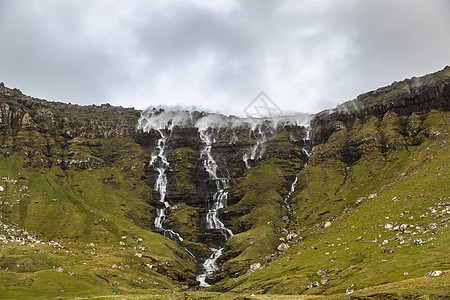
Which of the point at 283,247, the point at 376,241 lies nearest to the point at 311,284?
the point at 376,241

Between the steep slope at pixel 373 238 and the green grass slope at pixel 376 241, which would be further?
the steep slope at pixel 373 238

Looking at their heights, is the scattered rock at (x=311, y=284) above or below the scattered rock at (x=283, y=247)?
below

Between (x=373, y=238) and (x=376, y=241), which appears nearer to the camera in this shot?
(x=376, y=241)

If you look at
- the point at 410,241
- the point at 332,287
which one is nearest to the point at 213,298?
the point at 332,287

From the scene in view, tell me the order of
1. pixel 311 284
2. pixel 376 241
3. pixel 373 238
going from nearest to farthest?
1. pixel 311 284
2. pixel 376 241
3. pixel 373 238

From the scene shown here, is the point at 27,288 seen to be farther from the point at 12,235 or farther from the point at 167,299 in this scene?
the point at 12,235

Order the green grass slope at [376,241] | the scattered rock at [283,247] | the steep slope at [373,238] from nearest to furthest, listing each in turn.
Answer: the green grass slope at [376,241] → the steep slope at [373,238] → the scattered rock at [283,247]

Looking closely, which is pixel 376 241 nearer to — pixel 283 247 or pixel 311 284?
pixel 311 284

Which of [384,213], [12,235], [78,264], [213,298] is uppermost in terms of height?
[12,235]

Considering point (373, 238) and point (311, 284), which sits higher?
point (373, 238)

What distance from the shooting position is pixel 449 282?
4469 centimetres

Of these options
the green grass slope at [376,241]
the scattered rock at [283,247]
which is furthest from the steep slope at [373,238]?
the scattered rock at [283,247]

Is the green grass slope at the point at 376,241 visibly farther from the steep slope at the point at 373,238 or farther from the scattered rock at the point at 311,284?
the steep slope at the point at 373,238

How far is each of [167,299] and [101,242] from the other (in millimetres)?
117727
